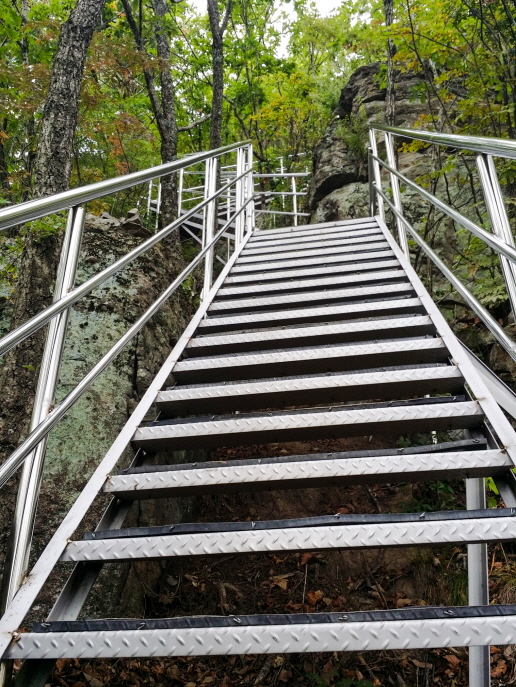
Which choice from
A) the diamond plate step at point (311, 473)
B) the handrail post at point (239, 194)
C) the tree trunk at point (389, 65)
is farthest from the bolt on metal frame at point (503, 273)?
the tree trunk at point (389, 65)

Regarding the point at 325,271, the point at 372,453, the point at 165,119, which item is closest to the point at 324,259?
the point at 325,271

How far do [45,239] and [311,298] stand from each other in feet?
5.72

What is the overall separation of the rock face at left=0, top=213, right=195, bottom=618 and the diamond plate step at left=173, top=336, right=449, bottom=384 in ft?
1.97

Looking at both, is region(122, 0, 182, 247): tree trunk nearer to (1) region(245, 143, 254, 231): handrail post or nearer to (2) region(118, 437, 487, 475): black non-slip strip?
(1) region(245, 143, 254, 231): handrail post

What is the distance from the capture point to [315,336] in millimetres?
2615

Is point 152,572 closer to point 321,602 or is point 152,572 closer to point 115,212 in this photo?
point 321,602

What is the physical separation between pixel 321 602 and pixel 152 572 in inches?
41.2

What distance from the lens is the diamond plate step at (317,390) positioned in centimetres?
204

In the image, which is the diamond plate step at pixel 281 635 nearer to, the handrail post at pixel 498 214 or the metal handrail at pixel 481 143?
the handrail post at pixel 498 214

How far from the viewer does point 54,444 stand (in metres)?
2.53

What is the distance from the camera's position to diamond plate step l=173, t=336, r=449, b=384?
2285mm

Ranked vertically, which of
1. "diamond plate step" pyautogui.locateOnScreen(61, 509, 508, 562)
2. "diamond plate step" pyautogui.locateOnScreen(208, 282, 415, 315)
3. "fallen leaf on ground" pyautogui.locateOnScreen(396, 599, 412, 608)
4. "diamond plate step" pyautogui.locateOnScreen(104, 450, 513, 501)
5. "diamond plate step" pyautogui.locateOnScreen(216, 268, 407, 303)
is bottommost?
"fallen leaf on ground" pyautogui.locateOnScreen(396, 599, 412, 608)

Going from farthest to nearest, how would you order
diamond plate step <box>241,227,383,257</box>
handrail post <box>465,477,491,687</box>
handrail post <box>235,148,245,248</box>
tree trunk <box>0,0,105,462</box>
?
1. handrail post <box>235,148,245,248</box>
2. diamond plate step <box>241,227,383,257</box>
3. tree trunk <box>0,0,105,462</box>
4. handrail post <box>465,477,491,687</box>

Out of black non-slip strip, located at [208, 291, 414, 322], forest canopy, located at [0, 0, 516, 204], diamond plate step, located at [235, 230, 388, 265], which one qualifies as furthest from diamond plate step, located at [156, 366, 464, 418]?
forest canopy, located at [0, 0, 516, 204]
